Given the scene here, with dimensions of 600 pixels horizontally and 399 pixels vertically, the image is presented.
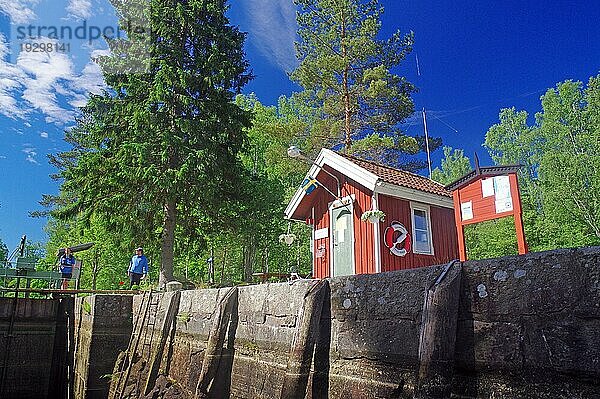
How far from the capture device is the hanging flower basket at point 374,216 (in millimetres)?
10688

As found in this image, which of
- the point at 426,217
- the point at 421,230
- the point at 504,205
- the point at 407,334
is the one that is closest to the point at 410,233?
the point at 421,230

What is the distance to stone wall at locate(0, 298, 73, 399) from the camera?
11.3 meters

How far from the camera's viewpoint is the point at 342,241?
1216cm

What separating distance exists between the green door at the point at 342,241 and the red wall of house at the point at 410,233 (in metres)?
1.03

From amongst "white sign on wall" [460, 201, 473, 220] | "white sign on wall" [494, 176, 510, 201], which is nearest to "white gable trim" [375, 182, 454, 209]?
"white sign on wall" [460, 201, 473, 220]

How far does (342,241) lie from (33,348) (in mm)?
8690

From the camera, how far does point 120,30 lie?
17.8 m

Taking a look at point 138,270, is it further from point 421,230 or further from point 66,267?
point 421,230

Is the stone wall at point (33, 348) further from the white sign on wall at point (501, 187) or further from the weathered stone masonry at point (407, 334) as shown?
the white sign on wall at point (501, 187)

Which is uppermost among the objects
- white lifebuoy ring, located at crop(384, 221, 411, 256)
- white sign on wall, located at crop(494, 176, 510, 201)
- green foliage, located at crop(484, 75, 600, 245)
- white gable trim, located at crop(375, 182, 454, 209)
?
green foliage, located at crop(484, 75, 600, 245)

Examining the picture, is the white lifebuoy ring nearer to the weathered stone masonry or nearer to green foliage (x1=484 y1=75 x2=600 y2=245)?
the weathered stone masonry

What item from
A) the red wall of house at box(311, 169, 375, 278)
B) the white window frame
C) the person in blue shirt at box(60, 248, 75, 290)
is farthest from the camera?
the person in blue shirt at box(60, 248, 75, 290)

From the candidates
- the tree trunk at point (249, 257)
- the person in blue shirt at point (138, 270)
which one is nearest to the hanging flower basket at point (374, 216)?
the person in blue shirt at point (138, 270)

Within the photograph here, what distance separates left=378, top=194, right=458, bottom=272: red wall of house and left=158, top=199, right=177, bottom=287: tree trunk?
7.34 m
